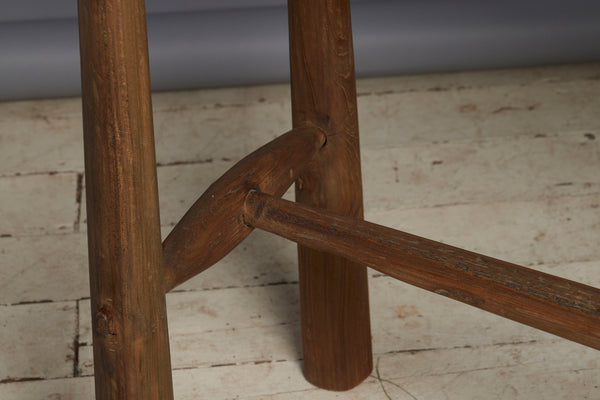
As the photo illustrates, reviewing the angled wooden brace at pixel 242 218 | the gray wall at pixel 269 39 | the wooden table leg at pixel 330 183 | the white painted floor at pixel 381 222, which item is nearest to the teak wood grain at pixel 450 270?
the angled wooden brace at pixel 242 218

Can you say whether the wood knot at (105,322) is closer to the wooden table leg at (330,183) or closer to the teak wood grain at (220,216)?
the teak wood grain at (220,216)

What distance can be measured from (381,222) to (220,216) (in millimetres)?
513

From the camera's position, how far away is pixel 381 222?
1.28 meters

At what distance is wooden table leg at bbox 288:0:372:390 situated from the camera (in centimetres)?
87

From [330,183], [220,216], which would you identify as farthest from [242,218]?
[330,183]

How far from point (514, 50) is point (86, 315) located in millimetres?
903

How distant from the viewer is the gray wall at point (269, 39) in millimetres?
1547

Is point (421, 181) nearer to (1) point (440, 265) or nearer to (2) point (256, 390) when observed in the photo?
(2) point (256, 390)

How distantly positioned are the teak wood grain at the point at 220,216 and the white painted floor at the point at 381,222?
0.26 metres

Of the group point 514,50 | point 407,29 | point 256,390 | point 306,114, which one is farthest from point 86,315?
point 514,50

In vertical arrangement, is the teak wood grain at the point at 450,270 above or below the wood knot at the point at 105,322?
above

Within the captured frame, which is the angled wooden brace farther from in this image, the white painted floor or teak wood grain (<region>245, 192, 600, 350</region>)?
the white painted floor

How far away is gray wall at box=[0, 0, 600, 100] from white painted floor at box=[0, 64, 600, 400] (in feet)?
0.10

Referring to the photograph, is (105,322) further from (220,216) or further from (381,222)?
(381,222)
